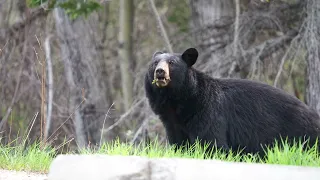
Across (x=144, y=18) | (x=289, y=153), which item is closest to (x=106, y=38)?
(x=144, y=18)

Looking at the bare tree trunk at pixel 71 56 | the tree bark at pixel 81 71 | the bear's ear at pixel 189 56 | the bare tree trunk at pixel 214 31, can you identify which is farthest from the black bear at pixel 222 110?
the bare tree trunk at pixel 71 56

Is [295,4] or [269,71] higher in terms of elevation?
[295,4]

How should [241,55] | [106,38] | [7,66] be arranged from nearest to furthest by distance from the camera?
[241,55] → [7,66] → [106,38]

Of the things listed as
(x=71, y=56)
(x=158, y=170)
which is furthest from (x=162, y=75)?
(x=71, y=56)

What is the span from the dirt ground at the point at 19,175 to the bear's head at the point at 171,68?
1.97 meters

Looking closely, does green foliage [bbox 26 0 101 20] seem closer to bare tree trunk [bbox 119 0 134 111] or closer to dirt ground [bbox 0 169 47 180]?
dirt ground [bbox 0 169 47 180]

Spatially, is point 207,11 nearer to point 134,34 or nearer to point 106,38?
point 134,34

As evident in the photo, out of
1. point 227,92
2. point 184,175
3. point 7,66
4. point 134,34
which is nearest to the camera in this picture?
point 184,175

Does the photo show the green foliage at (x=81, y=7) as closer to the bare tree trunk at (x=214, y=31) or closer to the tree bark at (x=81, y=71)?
the bare tree trunk at (x=214, y=31)

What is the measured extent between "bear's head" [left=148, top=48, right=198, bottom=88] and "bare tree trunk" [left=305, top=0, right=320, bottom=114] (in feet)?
12.1

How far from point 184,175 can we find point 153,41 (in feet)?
47.6

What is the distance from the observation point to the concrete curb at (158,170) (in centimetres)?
491

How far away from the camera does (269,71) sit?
12.6 metres

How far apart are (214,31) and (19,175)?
7573 mm
